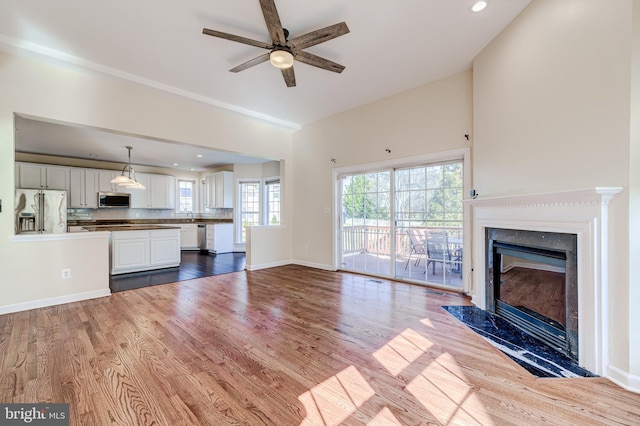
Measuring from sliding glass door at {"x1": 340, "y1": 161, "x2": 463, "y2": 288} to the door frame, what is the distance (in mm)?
86

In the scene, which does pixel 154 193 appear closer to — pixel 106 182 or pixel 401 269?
pixel 106 182

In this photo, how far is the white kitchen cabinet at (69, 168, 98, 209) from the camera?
6902mm

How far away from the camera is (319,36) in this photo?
94.3 inches

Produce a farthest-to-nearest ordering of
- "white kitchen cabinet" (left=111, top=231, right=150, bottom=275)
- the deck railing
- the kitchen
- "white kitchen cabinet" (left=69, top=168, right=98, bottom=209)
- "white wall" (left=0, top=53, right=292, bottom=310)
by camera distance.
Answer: "white kitchen cabinet" (left=69, top=168, right=98, bottom=209) → the kitchen → "white kitchen cabinet" (left=111, top=231, right=150, bottom=275) → the deck railing → "white wall" (left=0, top=53, right=292, bottom=310)

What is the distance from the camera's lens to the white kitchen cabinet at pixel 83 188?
22.6 feet

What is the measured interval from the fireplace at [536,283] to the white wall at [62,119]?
4.61m

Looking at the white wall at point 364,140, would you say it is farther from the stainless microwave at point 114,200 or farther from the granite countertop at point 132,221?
the stainless microwave at point 114,200

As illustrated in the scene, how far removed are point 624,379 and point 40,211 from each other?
9.03 meters

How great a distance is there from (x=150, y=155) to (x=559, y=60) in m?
8.04

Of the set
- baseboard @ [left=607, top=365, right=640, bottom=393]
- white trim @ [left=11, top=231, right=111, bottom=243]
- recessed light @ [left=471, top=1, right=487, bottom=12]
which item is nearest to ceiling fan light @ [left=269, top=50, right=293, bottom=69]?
recessed light @ [left=471, top=1, right=487, bottom=12]

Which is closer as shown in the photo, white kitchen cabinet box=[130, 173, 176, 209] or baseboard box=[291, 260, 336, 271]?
baseboard box=[291, 260, 336, 271]

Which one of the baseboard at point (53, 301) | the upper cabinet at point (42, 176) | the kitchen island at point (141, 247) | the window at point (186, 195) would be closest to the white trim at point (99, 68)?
the kitchen island at point (141, 247)

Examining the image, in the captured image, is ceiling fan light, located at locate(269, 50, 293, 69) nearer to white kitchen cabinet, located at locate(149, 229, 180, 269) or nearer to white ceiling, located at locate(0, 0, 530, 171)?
white ceiling, located at locate(0, 0, 530, 171)

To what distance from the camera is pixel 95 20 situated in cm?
259
